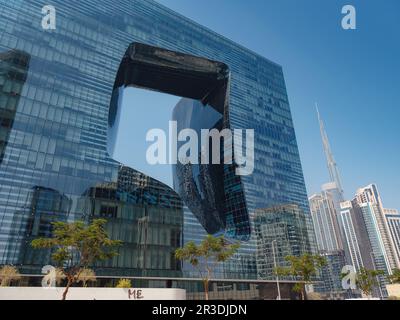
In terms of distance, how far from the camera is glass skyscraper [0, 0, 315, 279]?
192 ft

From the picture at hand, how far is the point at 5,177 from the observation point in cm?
5572

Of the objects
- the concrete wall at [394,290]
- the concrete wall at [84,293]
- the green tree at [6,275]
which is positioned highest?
the green tree at [6,275]

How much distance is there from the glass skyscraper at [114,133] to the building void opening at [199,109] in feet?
1.82

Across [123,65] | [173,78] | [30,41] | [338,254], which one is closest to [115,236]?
[30,41]

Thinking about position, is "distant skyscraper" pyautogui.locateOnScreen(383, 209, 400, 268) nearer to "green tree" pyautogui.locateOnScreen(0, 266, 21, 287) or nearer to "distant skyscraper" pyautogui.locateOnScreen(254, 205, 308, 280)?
"distant skyscraper" pyautogui.locateOnScreen(254, 205, 308, 280)

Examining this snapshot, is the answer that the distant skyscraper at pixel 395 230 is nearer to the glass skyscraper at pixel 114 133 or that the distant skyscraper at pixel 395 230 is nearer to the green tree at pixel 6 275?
the glass skyscraper at pixel 114 133

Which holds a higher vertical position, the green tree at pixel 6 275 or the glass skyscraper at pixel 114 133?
the glass skyscraper at pixel 114 133

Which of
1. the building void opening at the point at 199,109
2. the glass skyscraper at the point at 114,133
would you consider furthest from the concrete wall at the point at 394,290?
the building void opening at the point at 199,109

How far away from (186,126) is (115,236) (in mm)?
91313

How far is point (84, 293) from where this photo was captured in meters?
30.8

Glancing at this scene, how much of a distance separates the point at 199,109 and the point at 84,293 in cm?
11368

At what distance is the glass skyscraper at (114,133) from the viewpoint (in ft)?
192

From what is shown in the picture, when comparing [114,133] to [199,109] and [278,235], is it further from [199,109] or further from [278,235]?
[278,235]
